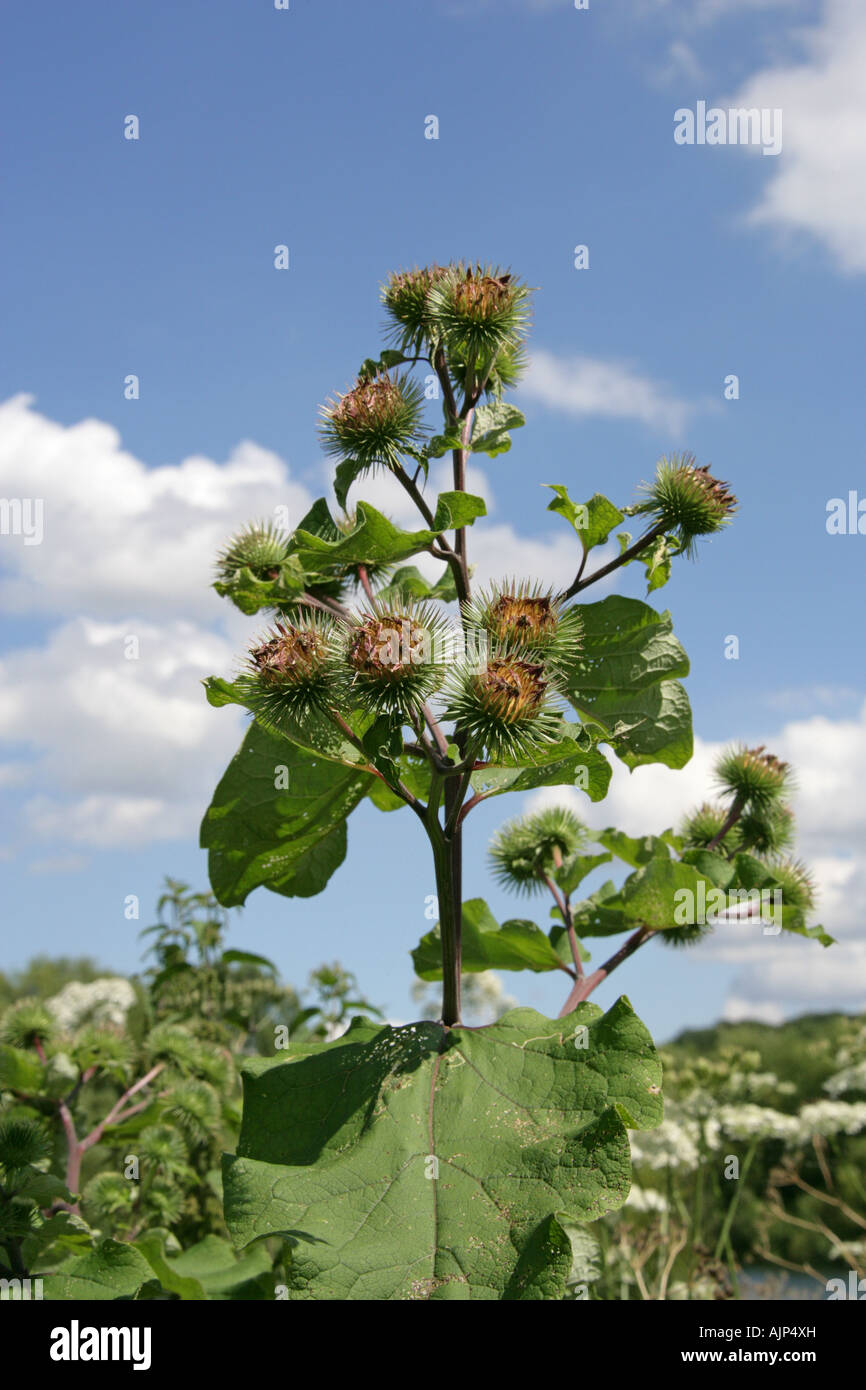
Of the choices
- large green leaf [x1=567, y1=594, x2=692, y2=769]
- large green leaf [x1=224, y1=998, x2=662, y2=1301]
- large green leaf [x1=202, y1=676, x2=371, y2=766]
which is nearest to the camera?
large green leaf [x1=224, y1=998, x2=662, y2=1301]

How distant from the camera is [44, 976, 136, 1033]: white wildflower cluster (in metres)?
10.9

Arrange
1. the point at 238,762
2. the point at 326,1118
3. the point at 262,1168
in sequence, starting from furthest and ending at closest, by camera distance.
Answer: the point at 238,762 → the point at 326,1118 → the point at 262,1168

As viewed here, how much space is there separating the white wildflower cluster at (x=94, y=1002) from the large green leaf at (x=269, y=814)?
7133 millimetres

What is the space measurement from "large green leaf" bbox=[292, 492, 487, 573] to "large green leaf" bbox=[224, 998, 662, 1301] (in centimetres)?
115

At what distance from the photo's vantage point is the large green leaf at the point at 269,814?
117 inches

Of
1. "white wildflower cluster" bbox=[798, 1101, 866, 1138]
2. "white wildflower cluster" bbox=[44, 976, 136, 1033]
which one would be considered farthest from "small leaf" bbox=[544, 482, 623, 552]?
"white wildflower cluster" bbox=[798, 1101, 866, 1138]

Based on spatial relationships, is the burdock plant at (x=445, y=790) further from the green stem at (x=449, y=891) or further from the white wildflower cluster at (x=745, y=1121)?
the white wildflower cluster at (x=745, y=1121)

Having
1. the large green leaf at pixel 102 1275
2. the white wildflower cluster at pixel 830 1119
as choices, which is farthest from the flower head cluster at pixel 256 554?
the white wildflower cluster at pixel 830 1119

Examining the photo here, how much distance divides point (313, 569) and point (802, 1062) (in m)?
34.4

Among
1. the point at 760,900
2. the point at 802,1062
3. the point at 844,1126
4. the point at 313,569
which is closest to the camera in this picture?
the point at 313,569

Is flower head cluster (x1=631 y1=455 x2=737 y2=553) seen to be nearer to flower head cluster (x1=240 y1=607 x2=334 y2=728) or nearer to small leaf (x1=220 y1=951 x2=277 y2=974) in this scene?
flower head cluster (x1=240 y1=607 x2=334 y2=728)

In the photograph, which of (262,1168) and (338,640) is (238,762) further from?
(262,1168)
